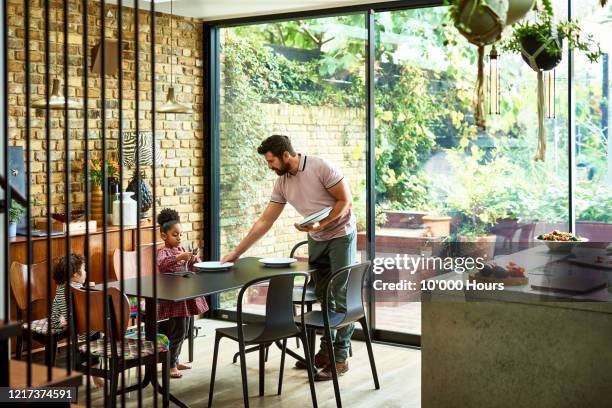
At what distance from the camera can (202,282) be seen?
4.96 meters

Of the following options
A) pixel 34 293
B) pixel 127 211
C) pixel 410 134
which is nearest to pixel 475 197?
pixel 410 134

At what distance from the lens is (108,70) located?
6316mm

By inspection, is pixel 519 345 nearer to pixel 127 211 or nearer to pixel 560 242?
pixel 560 242

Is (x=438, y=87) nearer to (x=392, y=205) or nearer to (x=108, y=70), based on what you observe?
(x=392, y=205)

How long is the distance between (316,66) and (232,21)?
1.01 m

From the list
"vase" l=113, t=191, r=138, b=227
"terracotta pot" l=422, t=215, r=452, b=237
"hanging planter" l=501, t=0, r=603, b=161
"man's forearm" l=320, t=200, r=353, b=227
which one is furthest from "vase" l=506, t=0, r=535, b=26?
"vase" l=113, t=191, r=138, b=227

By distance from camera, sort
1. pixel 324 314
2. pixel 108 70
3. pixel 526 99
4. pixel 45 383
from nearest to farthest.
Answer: pixel 45 383 < pixel 324 314 < pixel 526 99 < pixel 108 70

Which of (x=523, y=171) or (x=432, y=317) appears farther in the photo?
(x=523, y=171)

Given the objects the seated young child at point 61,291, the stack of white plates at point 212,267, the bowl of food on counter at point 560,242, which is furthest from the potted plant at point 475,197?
the seated young child at point 61,291

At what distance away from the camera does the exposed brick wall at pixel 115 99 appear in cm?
601

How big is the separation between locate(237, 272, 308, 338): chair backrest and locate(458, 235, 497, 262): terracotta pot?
1.92 meters

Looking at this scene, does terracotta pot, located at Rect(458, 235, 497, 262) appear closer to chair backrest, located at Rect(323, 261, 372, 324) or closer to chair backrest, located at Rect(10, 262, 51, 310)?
chair backrest, located at Rect(323, 261, 372, 324)

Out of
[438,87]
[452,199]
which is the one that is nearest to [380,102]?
[438,87]

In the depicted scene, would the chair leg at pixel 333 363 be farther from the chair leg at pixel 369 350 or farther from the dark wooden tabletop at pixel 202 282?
the dark wooden tabletop at pixel 202 282
